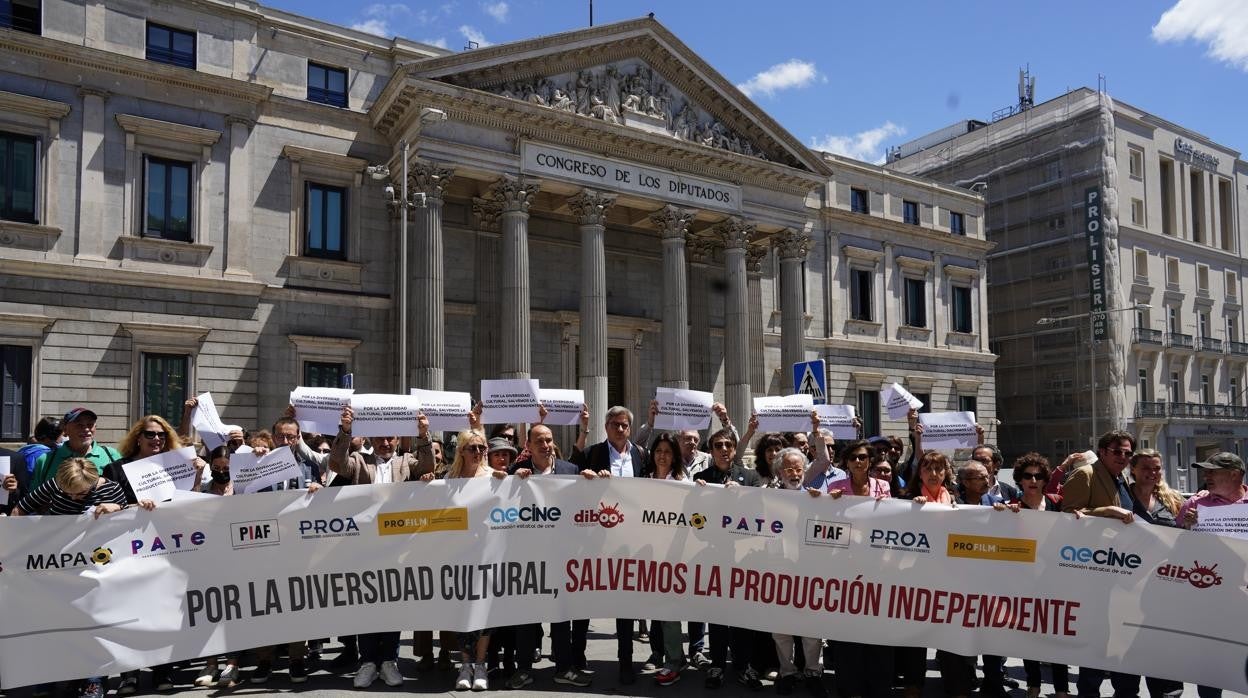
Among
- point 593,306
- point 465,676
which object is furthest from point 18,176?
point 465,676

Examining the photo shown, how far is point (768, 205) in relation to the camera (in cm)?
3178

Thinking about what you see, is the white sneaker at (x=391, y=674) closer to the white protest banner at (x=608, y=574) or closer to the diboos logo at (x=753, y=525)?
the white protest banner at (x=608, y=574)

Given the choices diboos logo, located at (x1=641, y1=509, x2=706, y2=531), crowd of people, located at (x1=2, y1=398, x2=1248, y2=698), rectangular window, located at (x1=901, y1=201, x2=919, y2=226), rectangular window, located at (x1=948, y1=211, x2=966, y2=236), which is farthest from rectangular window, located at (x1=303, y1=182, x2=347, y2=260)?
rectangular window, located at (x1=948, y1=211, x2=966, y2=236)

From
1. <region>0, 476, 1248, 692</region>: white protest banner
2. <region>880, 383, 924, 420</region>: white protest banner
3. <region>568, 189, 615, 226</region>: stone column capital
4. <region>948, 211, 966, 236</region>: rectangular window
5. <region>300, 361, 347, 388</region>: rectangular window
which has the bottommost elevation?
<region>0, 476, 1248, 692</region>: white protest banner

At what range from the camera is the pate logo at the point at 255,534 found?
25.4 ft

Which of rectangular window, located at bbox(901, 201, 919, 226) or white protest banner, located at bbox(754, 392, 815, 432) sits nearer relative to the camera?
white protest banner, located at bbox(754, 392, 815, 432)

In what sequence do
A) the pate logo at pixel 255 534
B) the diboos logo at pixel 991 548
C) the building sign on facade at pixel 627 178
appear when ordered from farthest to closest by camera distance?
the building sign on facade at pixel 627 178, the pate logo at pixel 255 534, the diboos logo at pixel 991 548

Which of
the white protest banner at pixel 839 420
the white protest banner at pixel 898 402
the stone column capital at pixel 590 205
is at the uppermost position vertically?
the stone column capital at pixel 590 205

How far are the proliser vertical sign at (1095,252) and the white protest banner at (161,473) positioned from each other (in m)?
48.0

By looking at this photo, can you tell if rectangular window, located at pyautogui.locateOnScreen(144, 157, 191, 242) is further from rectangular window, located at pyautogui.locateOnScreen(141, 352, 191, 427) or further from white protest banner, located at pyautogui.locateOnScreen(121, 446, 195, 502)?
white protest banner, located at pyautogui.locateOnScreen(121, 446, 195, 502)

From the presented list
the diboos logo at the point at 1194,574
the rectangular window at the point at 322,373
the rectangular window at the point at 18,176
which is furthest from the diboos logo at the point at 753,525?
the rectangular window at the point at 18,176

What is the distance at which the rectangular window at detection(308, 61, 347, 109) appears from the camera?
2606 cm

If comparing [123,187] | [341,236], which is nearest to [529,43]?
[341,236]

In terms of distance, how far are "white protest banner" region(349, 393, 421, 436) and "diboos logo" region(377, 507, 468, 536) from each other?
1.08 m
